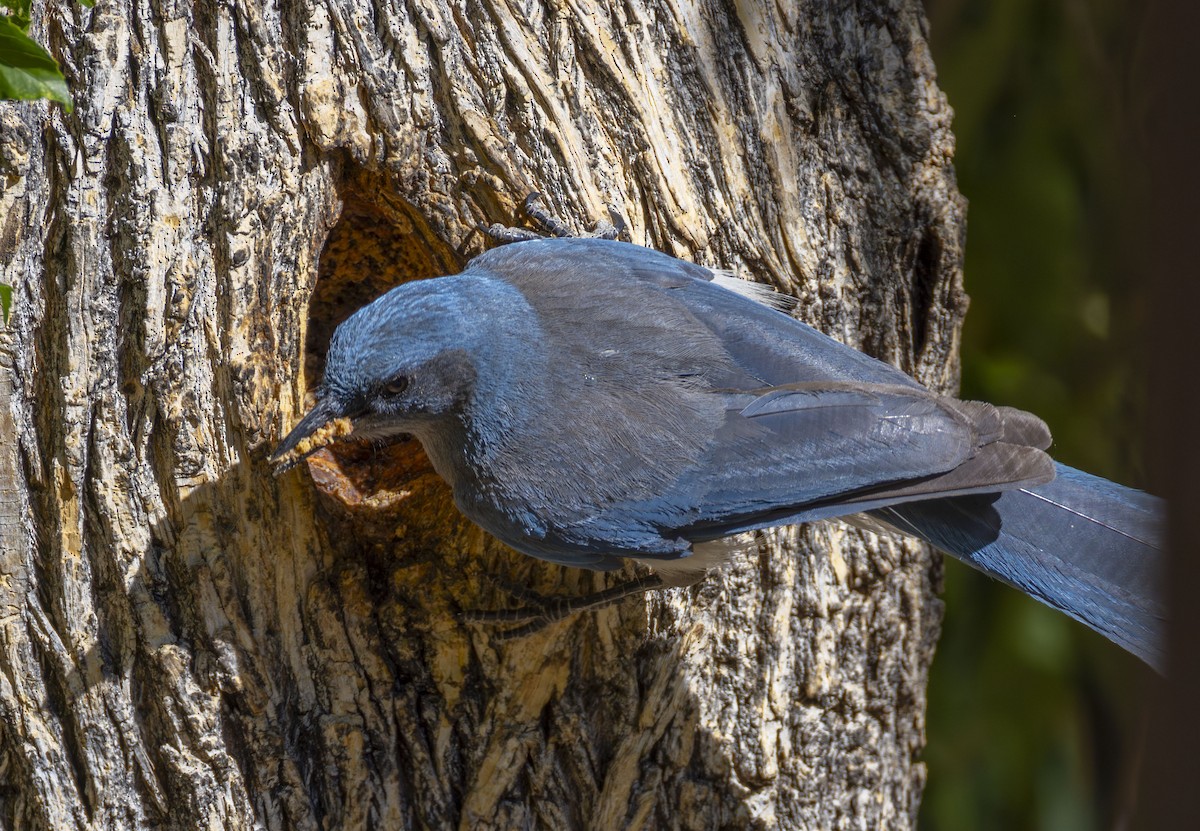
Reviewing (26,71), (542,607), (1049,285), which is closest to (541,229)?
(542,607)

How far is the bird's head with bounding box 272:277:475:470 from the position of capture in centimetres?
242

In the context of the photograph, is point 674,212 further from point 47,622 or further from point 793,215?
point 47,622

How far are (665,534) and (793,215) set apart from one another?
95 centimetres

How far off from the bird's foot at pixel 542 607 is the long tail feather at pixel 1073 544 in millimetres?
701

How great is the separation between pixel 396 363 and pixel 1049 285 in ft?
9.61

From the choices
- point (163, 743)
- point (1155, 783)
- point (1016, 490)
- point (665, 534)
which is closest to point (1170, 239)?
point (1155, 783)

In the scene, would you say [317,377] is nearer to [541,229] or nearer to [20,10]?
[541,229]

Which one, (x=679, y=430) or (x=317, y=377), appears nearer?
(x=679, y=430)

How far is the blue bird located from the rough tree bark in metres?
0.25

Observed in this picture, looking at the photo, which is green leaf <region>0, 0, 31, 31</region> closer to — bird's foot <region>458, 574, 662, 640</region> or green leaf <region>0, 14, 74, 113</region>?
green leaf <region>0, 14, 74, 113</region>

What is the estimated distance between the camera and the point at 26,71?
2.24 meters

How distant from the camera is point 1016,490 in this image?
2578 millimetres

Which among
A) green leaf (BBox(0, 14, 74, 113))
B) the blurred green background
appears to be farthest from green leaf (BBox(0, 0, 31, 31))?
the blurred green background

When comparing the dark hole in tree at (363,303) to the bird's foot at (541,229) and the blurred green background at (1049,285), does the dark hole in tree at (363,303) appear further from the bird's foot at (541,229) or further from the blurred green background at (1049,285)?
the blurred green background at (1049,285)
